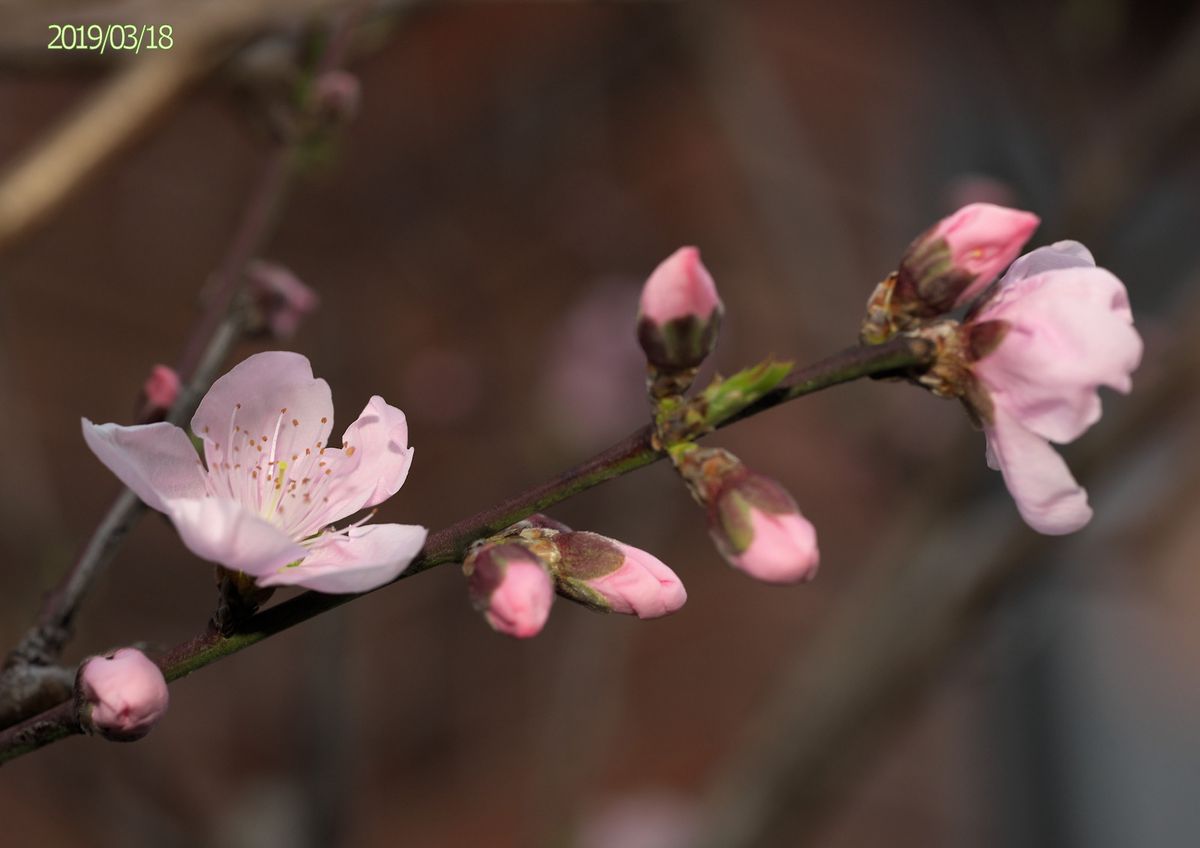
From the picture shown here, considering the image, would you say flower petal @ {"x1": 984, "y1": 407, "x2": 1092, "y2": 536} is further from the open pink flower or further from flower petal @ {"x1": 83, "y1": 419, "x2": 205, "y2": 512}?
flower petal @ {"x1": 83, "y1": 419, "x2": 205, "y2": 512}

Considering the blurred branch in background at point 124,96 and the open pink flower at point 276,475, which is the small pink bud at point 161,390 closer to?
the open pink flower at point 276,475

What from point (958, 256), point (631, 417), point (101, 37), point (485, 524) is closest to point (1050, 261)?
point (958, 256)

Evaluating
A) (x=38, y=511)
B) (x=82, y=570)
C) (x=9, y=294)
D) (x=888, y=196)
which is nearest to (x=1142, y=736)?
(x=888, y=196)

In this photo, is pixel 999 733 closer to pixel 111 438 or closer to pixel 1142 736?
pixel 1142 736

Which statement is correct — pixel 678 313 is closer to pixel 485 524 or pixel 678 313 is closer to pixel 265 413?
pixel 485 524

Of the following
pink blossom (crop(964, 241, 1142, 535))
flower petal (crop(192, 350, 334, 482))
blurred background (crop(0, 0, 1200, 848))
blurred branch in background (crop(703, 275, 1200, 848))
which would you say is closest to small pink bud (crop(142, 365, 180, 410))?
flower petal (crop(192, 350, 334, 482))

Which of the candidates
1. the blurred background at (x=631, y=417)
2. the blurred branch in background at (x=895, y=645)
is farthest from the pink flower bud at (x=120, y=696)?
the blurred branch in background at (x=895, y=645)

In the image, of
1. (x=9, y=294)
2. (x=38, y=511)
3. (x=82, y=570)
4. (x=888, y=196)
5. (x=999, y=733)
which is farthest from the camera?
Result: (x=888, y=196)
